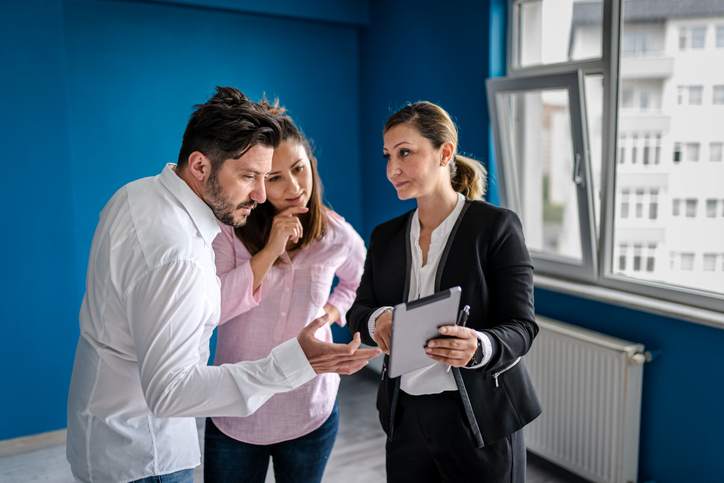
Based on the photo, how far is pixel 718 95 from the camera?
8.21 feet

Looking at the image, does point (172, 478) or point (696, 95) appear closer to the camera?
point (172, 478)

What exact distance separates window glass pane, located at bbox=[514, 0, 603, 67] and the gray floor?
2.06m

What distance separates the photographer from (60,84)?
10.8 ft

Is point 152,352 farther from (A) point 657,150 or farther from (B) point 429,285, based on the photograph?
(A) point 657,150

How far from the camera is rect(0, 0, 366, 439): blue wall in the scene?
321cm

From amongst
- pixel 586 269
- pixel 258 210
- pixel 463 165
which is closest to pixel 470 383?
pixel 463 165

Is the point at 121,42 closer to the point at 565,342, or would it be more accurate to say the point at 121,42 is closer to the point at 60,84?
the point at 60,84

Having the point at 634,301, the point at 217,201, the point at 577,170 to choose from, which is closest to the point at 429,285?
the point at 217,201

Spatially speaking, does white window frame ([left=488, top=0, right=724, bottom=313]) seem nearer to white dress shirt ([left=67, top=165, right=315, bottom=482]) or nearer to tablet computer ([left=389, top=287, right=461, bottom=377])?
tablet computer ([left=389, top=287, right=461, bottom=377])

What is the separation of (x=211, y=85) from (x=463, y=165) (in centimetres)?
261

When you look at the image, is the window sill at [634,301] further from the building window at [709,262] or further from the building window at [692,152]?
the building window at [692,152]

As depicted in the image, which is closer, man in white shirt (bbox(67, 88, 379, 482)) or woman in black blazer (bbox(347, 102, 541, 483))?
man in white shirt (bbox(67, 88, 379, 482))

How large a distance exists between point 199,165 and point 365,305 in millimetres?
633

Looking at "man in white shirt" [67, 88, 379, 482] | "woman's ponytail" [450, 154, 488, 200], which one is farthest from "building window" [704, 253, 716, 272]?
"man in white shirt" [67, 88, 379, 482]
